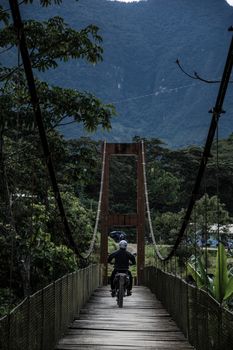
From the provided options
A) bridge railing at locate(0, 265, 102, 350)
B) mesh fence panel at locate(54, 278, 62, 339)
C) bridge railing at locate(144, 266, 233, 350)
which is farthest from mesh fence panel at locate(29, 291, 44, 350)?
bridge railing at locate(144, 266, 233, 350)

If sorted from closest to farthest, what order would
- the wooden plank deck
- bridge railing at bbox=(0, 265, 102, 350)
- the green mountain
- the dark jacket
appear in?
1. bridge railing at bbox=(0, 265, 102, 350)
2. the wooden plank deck
3. the dark jacket
4. the green mountain

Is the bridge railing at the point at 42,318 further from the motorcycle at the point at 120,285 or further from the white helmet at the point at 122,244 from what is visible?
the white helmet at the point at 122,244

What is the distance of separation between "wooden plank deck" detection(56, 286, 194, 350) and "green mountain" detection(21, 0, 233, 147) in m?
119

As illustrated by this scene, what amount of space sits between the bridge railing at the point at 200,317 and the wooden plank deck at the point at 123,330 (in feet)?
0.50

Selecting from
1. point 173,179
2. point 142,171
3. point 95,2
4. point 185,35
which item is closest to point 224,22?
point 185,35

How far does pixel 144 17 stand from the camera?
157375mm

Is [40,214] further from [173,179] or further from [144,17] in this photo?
[144,17]

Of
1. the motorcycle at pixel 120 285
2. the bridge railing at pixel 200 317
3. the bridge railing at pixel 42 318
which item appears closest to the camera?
the bridge railing at pixel 42 318

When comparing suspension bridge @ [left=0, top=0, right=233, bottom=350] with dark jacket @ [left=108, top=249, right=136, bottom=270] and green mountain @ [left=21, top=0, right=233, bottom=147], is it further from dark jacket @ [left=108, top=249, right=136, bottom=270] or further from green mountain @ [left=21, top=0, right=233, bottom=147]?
green mountain @ [left=21, top=0, right=233, bottom=147]

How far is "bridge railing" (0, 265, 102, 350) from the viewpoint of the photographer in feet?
11.6

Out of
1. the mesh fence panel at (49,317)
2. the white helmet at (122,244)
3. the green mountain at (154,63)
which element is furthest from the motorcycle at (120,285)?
the green mountain at (154,63)

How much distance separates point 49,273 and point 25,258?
1.74 m

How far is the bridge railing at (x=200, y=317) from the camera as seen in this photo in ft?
13.0

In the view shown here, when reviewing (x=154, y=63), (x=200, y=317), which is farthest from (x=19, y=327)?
(x=154, y=63)
